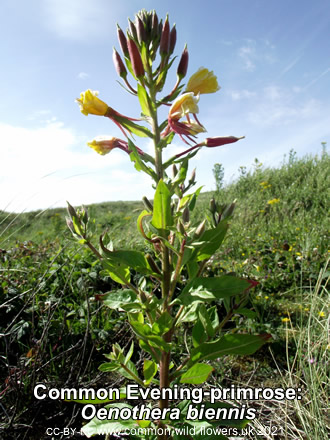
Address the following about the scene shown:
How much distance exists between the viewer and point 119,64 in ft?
3.81

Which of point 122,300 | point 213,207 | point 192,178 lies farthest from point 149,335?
point 192,178

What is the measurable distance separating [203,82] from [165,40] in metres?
0.20

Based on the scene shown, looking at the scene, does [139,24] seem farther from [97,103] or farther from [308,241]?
[308,241]

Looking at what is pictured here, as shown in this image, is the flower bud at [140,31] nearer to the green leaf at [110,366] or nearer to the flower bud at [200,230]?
the flower bud at [200,230]

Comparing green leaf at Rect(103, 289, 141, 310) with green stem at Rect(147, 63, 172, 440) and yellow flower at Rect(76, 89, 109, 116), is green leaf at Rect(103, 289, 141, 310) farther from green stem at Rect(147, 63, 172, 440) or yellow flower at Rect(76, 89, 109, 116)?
yellow flower at Rect(76, 89, 109, 116)

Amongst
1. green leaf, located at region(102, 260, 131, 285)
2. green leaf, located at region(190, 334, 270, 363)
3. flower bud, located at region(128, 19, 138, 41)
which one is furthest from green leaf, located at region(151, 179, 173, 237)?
flower bud, located at region(128, 19, 138, 41)

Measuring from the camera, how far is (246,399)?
1653 mm

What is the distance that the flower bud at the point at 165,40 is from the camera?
1104 millimetres

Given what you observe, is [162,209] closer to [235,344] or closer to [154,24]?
[235,344]

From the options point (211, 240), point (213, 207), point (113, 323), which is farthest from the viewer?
point (113, 323)

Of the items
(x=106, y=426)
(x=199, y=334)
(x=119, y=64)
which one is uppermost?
(x=119, y=64)

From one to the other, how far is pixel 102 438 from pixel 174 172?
1287 millimetres

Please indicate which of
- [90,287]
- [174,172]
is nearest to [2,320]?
[90,287]

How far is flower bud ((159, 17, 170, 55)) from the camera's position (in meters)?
1.10
